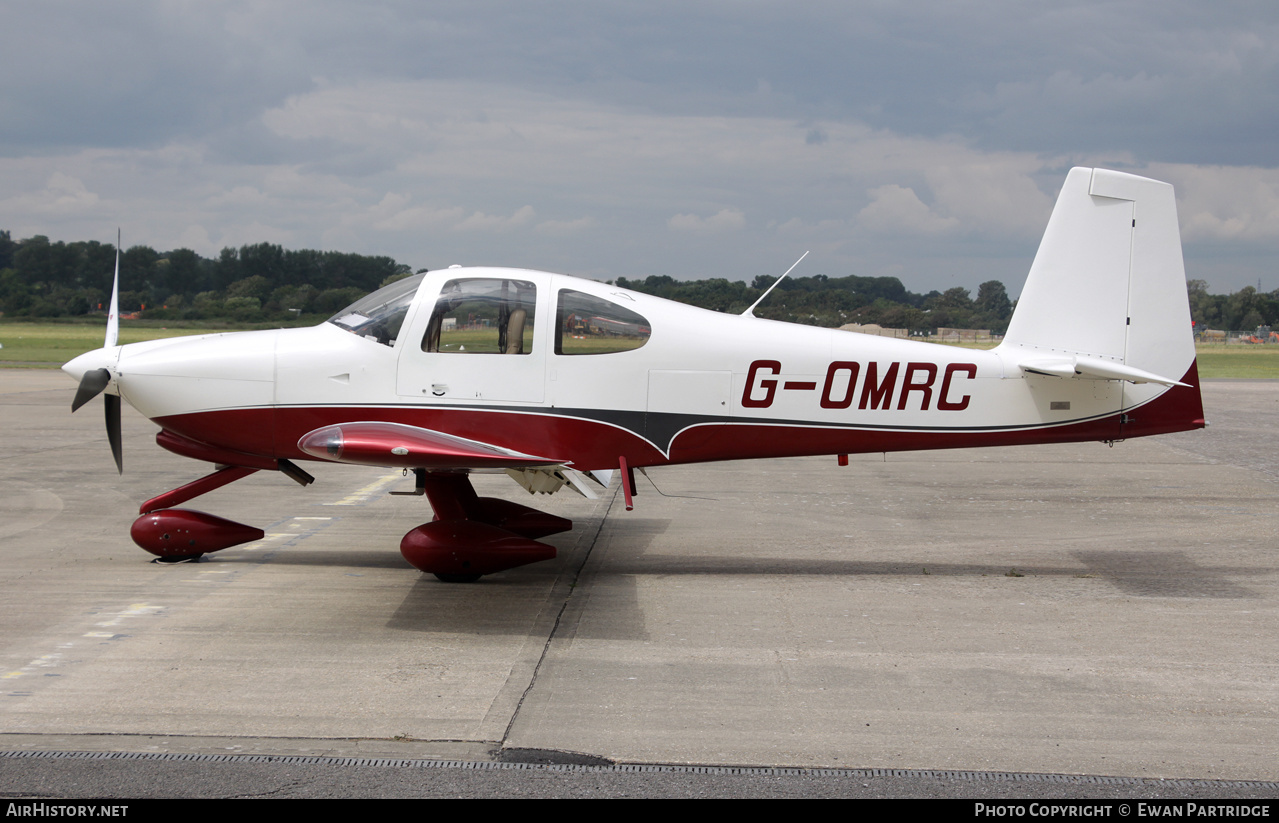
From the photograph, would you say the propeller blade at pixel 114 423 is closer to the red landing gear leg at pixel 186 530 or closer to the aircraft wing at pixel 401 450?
the red landing gear leg at pixel 186 530

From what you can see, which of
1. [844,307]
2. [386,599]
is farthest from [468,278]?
[844,307]

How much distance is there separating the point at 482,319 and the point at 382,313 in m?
0.72

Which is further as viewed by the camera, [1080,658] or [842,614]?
[842,614]

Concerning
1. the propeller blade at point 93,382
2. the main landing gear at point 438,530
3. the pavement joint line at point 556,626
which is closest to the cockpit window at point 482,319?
the main landing gear at point 438,530

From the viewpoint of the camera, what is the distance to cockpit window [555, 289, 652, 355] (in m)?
6.58

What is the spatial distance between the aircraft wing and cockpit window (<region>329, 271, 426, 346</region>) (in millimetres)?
709

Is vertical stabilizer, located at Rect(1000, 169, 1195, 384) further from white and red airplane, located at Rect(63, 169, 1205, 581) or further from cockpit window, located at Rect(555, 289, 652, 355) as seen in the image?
cockpit window, located at Rect(555, 289, 652, 355)

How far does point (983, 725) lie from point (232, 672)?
3.82m

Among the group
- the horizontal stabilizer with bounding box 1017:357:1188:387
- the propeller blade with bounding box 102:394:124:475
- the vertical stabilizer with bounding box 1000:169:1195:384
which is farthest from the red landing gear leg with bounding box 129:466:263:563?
the vertical stabilizer with bounding box 1000:169:1195:384

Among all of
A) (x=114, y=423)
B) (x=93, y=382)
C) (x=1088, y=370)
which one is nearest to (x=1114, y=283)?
(x=1088, y=370)

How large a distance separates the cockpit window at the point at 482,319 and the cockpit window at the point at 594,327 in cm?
23

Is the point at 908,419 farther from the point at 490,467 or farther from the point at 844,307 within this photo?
the point at 844,307

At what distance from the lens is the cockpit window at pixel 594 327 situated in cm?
658
